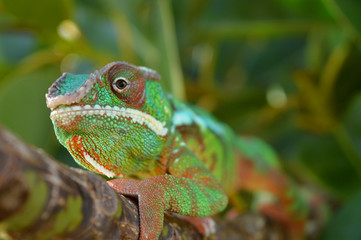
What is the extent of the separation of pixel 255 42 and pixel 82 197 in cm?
167

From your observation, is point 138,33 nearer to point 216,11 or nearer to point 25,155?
point 216,11

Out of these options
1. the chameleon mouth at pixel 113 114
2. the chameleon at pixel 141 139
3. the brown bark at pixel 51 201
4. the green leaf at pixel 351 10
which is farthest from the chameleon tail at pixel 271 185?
the brown bark at pixel 51 201

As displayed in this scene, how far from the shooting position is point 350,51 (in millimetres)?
1545

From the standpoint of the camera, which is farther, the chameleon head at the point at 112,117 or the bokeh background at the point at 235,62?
the bokeh background at the point at 235,62

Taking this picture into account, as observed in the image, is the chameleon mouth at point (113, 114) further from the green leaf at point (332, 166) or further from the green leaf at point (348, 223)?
the green leaf at point (332, 166)

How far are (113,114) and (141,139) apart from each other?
0.09m

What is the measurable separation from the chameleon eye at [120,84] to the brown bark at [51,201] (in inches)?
9.6

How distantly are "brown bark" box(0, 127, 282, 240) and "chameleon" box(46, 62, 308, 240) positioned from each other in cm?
12

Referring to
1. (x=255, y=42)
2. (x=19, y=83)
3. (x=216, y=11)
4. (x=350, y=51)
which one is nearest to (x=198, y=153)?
(x=19, y=83)

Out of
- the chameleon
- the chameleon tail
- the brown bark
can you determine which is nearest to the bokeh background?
the chameleon tail

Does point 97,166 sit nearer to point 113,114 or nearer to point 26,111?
point 113,114

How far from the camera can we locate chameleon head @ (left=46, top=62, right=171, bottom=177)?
0.66m

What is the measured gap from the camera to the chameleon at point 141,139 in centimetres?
65

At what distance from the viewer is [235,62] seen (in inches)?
73.5
